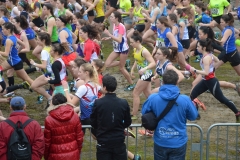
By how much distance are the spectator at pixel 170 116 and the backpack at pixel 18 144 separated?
4.79 feet

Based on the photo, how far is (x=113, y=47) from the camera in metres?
12.6

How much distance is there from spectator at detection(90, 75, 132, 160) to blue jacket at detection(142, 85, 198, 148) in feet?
1.10

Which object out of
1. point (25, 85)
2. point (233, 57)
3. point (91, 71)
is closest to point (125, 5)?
point (233, 57)

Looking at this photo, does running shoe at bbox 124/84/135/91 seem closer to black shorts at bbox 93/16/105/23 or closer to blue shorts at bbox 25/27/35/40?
blue shorts at bbox 25/27/35/40

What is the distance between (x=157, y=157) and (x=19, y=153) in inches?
66.7

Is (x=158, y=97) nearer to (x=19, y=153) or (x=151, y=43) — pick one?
(x=19, y=153)

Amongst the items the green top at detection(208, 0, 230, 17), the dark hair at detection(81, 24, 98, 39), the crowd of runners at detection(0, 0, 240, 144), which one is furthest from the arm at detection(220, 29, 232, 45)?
the green top at detection(208, 0, 230, 17)

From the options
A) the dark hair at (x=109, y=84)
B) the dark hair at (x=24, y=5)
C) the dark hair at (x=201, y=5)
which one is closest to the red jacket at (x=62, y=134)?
the dark hair at (x=109, y=84)

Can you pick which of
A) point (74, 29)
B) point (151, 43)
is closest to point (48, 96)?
point (74, 29)

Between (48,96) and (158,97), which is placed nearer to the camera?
(158,97)

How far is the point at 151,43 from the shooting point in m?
14.6

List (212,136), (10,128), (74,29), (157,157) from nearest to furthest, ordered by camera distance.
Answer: (10,128)
(157,157)
(212,136)
(74,29)

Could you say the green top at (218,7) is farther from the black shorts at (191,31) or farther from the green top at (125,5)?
the green top at (125,5)

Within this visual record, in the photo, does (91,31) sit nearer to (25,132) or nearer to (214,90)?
(214,90)
